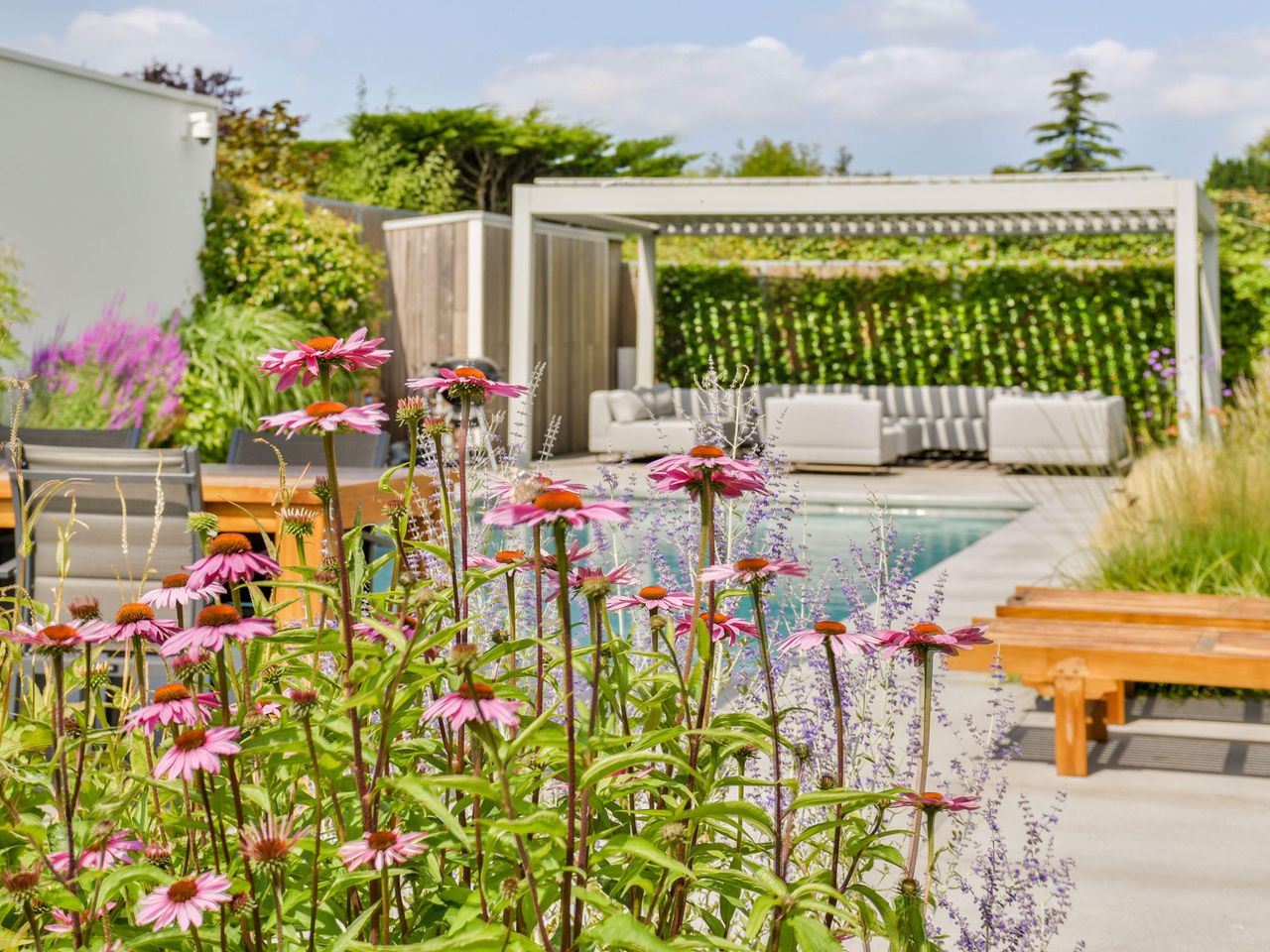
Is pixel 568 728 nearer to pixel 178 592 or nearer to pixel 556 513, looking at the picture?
pixel 556 513

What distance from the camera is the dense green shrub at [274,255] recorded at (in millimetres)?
11758

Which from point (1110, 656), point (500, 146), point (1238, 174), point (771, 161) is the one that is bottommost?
point (1110, 656)

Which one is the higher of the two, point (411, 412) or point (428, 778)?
point (411, 412)

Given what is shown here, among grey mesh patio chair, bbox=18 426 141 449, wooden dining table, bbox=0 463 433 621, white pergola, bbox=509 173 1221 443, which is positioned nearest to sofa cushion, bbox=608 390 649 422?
white pergola, bbox=509 173 1221 443

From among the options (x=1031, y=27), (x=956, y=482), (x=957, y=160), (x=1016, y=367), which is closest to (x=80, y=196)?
(x=956, y=482)

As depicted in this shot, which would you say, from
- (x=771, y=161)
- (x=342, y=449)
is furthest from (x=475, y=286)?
(x=771, y=161)

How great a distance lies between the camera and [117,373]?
9.55 m

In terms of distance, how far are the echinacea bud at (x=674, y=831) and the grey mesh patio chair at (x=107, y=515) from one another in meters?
2.20

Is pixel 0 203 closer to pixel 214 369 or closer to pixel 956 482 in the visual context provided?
pixel 214 369

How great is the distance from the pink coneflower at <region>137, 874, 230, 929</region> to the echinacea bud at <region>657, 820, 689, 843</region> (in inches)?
13.8

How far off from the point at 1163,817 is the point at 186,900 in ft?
9.70

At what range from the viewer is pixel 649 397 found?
48.2ft

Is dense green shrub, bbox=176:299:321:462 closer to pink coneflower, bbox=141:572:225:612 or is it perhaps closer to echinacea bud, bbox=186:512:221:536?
echinacea bud, bbox=186:512:221:536

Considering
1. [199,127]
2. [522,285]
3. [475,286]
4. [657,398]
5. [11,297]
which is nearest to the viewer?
[11,297]
